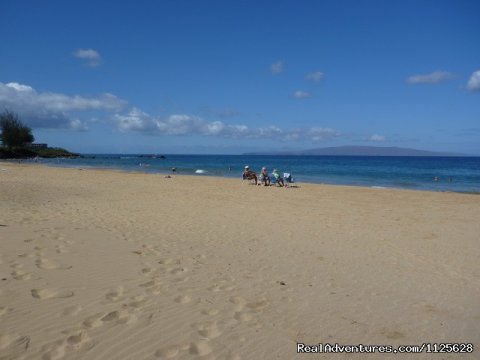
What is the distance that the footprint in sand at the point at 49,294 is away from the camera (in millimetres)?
4090

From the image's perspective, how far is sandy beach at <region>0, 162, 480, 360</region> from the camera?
11.3ft

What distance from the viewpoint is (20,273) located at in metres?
4.73

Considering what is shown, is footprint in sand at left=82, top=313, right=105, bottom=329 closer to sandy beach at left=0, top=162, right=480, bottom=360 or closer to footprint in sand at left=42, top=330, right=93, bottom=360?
sandy beach at left=0, top=162, right=480, bottom=360

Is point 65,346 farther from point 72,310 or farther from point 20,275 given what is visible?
point 20,275


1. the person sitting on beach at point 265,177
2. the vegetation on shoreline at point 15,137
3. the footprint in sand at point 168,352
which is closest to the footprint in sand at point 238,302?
the footprint in sand at point 168,352

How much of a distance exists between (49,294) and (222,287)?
6.96 ft

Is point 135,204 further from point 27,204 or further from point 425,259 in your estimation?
point 425,259

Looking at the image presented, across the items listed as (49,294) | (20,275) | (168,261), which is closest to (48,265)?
(20,275)

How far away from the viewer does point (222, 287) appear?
4887 millimetres

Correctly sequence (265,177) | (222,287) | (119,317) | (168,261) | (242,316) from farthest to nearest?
(265,177), (168,261), (222,287), (242,316), (119,317)

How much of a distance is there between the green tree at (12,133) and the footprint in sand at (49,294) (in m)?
86.9

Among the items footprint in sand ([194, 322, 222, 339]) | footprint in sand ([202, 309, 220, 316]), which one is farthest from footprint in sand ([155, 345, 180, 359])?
footprint in sand ([202, 309, 220, 316])

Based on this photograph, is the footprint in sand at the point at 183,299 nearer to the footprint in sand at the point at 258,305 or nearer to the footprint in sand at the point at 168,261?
the footprint in sand at the point at 258,305

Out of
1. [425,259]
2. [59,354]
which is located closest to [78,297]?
[59,354]
